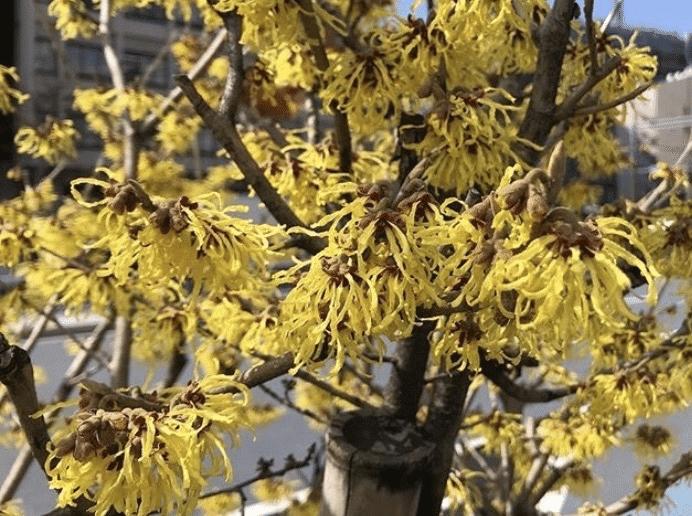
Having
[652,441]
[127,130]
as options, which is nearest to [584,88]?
[652,441]

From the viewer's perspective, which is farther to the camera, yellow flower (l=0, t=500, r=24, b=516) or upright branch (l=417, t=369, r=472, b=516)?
upright branch (l=417, t=369, r=472, b=516)

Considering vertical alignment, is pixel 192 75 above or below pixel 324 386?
above

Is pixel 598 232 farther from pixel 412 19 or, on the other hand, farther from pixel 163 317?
pixel 163 317

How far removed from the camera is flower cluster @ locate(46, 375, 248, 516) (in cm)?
48

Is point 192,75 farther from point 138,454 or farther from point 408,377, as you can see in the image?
point 138,454

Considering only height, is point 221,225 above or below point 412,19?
below

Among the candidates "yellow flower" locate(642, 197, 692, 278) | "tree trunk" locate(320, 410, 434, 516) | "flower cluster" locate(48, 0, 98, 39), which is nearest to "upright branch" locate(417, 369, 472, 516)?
"tree trunk" locate(320, 410, 434, 516)

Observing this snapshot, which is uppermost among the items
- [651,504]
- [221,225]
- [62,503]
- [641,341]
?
[221,225]

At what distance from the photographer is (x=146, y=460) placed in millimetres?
471

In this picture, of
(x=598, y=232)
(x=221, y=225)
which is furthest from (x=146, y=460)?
(x=598, y=232)

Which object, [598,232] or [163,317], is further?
[163,317]

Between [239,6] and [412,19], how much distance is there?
208mm

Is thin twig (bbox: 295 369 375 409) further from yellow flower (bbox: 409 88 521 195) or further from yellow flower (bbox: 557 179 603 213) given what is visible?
yellow flower (bbox: 557 179 603 213)

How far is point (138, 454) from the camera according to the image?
1.56ft
